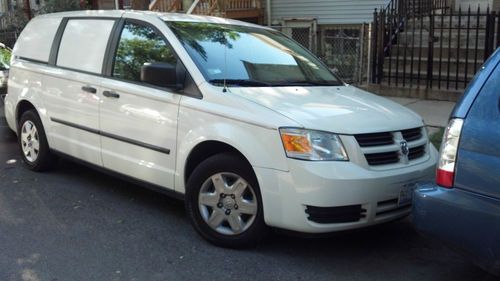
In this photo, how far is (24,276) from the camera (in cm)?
389

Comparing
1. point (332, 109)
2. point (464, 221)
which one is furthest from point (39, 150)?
point (464, 221)

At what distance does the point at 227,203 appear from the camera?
14.1ft

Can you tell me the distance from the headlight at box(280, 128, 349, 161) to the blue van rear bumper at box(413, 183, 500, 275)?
2.29ft

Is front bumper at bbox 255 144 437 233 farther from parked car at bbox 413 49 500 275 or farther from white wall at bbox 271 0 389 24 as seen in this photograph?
white wall at bbox 271 0 389 24

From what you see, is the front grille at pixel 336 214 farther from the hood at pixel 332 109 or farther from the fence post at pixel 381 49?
the fence post at pixel 381 49

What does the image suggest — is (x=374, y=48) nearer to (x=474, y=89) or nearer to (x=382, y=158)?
(x=382, y=158)

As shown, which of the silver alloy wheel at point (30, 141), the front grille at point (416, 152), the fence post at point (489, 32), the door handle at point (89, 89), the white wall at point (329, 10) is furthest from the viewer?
the white wall at point (329, 10)

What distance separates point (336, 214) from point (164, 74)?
5.52ft

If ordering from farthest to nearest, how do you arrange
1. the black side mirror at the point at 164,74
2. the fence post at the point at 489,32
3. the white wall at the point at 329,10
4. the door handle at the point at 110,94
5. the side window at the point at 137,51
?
1. the white wall at the point at 329,10
2. the fence post at the point at 489,32
3. the door handle at the point at 110,94
4. the side window at the point at 137,51
5. the black side mirror at the point at 164,74

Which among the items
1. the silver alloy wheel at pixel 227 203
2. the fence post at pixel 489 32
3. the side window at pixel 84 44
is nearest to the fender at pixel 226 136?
the silver alloy wheel at pixel 227 203

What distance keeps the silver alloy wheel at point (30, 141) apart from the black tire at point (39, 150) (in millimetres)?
22

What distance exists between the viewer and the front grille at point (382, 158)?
395 centimetres

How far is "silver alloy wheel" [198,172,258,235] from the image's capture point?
4.18m

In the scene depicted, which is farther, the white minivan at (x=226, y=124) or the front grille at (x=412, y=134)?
the front grille at (x=412, y=134)
